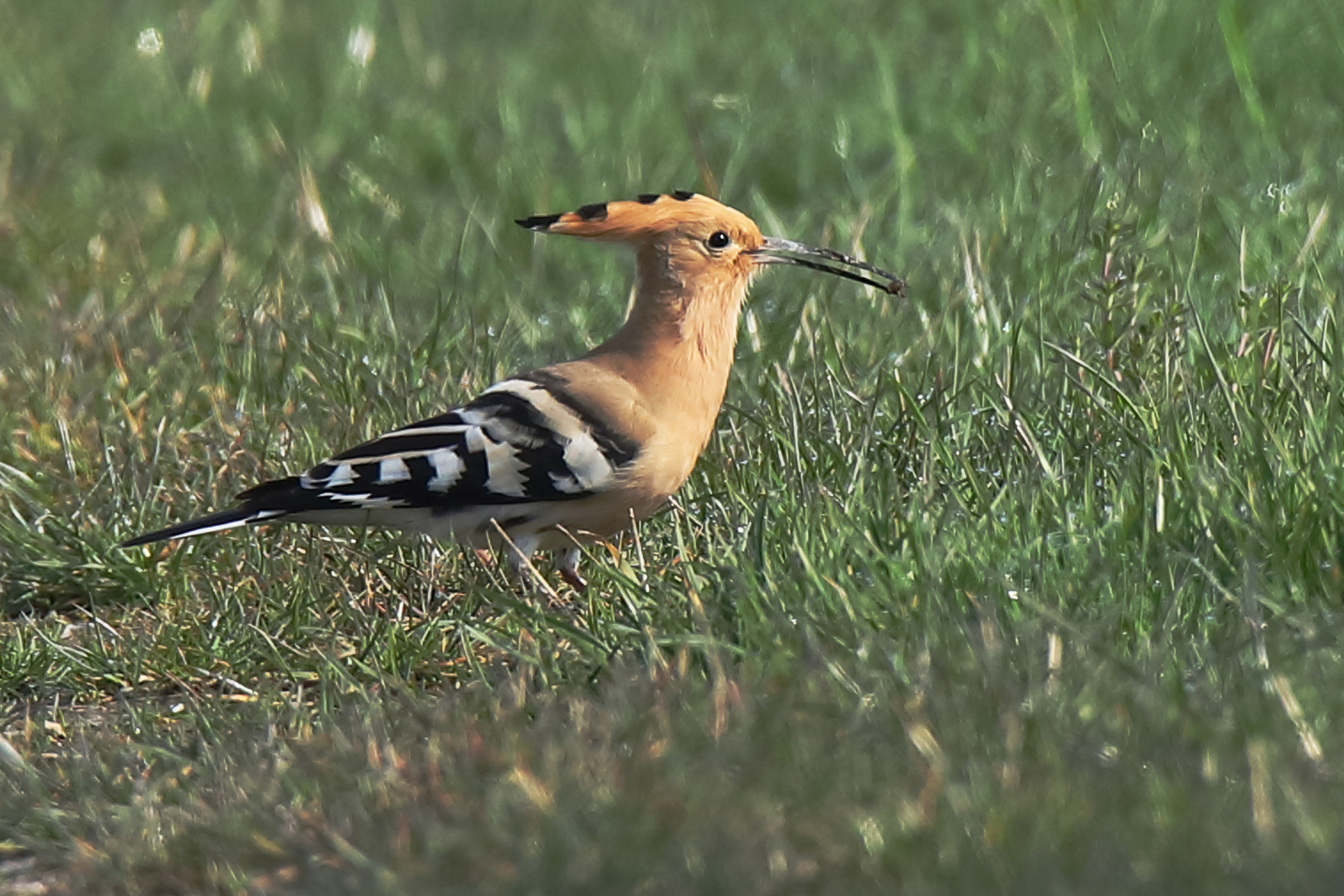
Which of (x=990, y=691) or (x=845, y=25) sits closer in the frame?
(x=990, y=691)

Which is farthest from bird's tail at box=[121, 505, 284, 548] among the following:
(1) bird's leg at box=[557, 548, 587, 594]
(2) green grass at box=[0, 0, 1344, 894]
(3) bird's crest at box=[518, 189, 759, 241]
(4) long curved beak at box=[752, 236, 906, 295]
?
(4) long curved beak at box=[752, 236, 906, 295]

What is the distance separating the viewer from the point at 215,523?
4.07 metres

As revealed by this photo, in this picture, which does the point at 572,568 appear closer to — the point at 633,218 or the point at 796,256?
the point at 633,218

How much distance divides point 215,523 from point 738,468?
1183 millimetres

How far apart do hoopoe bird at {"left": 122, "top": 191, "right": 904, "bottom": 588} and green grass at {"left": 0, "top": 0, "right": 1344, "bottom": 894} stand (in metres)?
0.14

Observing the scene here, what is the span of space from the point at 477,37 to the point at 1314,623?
657 centimetres

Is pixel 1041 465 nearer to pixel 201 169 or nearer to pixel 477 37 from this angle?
pixel 201 169

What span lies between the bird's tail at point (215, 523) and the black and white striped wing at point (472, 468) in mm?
45

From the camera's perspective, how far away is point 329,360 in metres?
5.28

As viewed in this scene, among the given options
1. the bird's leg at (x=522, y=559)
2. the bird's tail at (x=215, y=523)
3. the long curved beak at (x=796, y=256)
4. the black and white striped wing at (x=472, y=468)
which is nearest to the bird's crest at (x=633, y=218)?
the long curved beak at (x=796, y=256)

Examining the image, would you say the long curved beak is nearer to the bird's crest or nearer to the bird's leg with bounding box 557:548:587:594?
the bird's crest

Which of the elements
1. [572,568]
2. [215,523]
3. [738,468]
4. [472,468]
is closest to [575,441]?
[472,468]

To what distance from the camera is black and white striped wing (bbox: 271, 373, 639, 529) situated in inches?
163

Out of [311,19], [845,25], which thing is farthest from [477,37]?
[845,25]
